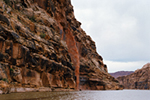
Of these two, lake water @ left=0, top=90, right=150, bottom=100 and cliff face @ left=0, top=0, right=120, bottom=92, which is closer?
lake water @ left=0, top=90, right=150, bottom=100

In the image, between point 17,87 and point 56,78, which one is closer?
point 17,87

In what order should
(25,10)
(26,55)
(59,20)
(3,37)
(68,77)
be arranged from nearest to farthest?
(3,37) → (26,55) → (25,10) → (68,77) → (59,20)

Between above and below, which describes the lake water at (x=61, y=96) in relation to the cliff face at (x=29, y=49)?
below

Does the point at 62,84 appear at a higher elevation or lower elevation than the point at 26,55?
lower

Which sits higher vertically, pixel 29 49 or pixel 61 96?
pixel 29 49

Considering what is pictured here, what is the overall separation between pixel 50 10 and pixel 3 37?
96.9ft

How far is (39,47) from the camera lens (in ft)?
105

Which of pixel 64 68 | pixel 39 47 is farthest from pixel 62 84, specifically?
pixel 39 47

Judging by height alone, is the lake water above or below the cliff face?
Answer: below

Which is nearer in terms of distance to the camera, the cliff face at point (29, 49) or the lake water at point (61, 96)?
the lake water at point (61, 96)

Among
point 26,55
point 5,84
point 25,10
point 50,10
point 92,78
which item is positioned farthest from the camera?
point 92,78

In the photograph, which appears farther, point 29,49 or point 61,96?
point 29,49

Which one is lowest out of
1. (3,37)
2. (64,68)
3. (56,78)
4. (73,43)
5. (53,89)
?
(53,89)

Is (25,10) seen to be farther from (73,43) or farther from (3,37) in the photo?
(73,43)
